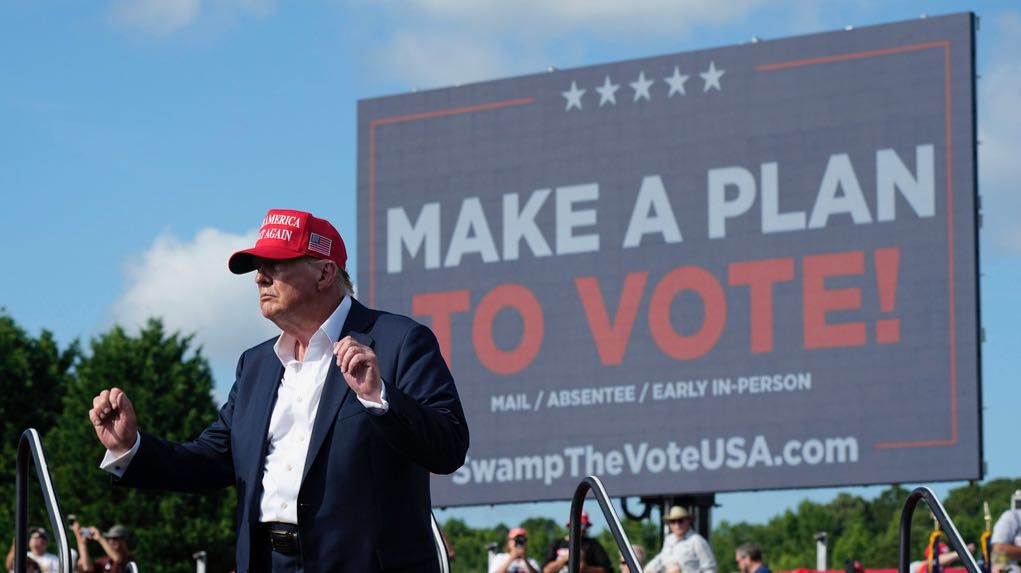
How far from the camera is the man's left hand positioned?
3.52 metres

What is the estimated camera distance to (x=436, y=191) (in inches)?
695

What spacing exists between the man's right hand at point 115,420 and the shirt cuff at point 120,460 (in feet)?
0.03

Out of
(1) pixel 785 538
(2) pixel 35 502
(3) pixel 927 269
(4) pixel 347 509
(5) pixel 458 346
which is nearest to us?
(4) pixel 347 509

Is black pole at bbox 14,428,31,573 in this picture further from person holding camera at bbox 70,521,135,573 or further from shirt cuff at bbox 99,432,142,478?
person holding camera at bbox 70,521,135,573

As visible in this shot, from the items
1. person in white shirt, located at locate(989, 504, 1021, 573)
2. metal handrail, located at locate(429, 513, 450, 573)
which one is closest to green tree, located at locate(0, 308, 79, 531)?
person in white shirt, located at locate(989, 504, 1021, 573)

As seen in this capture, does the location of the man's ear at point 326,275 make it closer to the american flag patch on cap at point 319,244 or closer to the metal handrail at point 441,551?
the american flag patch on cap at point 319,244

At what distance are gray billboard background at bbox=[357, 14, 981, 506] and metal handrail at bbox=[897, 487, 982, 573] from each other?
878 centimetres

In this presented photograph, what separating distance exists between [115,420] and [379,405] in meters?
0.72

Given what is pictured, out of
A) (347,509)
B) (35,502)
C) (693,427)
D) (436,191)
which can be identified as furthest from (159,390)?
(347,509)

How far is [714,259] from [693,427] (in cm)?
153

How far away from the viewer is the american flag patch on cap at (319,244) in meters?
3.95

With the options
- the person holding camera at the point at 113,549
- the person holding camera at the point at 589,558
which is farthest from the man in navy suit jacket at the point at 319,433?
the person holding camera at the point at 113,549

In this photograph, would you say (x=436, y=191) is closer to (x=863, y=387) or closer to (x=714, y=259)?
(x=714, y=259)

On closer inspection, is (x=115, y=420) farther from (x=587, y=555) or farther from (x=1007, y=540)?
(x=587, y=555)
